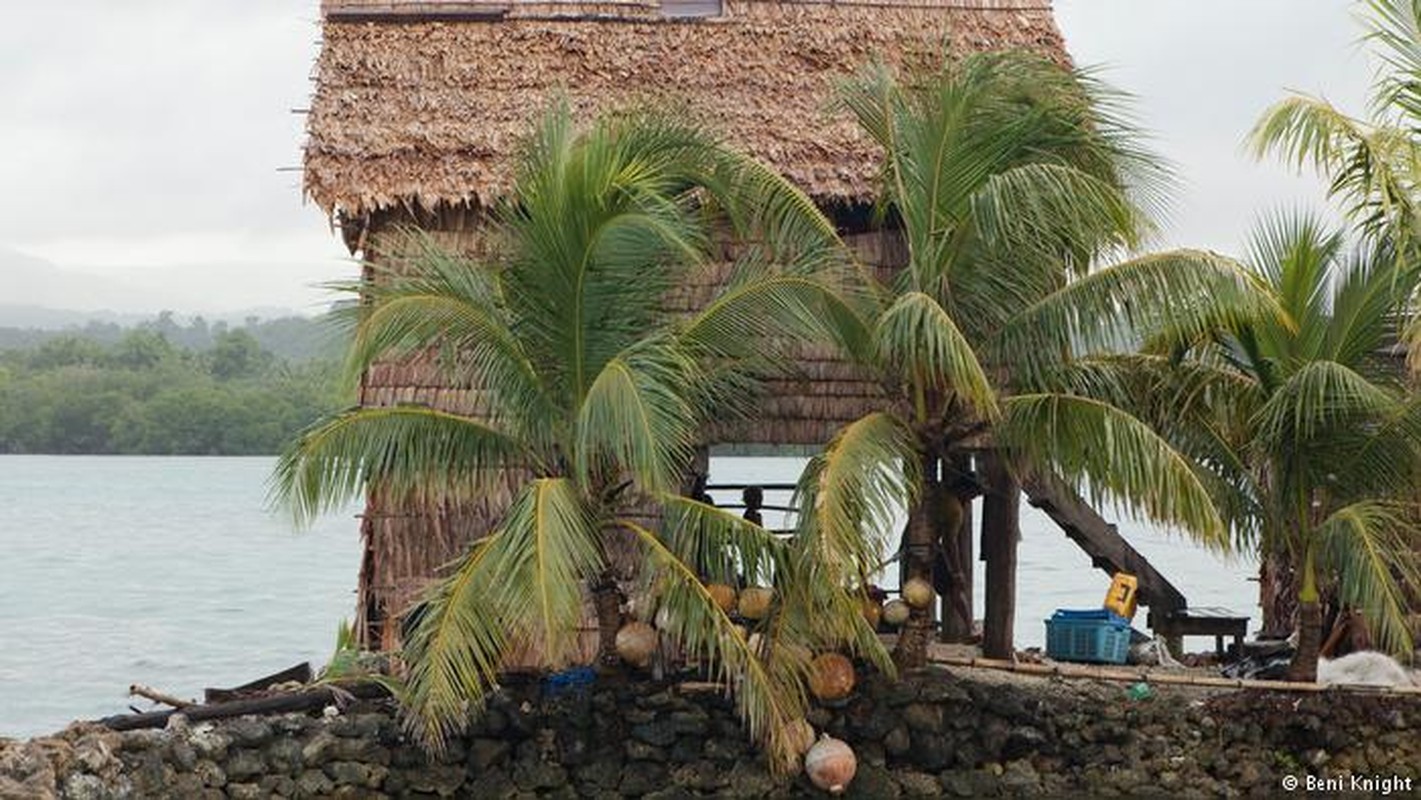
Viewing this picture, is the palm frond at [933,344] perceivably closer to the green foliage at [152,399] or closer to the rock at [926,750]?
the rock at [926,750]

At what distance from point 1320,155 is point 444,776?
5854mm

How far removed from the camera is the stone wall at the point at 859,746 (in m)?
12.1

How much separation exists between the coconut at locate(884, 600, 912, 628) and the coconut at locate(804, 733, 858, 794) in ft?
3.18

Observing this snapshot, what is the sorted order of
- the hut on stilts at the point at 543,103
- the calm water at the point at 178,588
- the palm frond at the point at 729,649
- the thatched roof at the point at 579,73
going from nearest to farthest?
the palm frond at the point at 729,649 → the hut on stilts at the point at 543,103 → the thatched roof at the point at 579,73 → the calm water at the point at 178,588

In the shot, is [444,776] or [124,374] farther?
[124,374]

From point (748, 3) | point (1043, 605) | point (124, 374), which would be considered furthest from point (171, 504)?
point (748, 3)

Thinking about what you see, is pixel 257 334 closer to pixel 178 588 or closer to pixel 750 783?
pixel 178 588

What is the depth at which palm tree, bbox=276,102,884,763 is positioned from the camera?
457 inches

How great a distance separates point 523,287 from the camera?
12.3 meters

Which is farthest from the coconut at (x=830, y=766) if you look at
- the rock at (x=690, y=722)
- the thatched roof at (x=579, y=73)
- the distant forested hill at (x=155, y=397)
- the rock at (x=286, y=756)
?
the distant forested hill at (x=155, y=397)

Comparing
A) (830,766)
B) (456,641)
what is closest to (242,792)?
(456,641)

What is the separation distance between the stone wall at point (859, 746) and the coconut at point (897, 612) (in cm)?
38

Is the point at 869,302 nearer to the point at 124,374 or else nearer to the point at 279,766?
the point at 279,766

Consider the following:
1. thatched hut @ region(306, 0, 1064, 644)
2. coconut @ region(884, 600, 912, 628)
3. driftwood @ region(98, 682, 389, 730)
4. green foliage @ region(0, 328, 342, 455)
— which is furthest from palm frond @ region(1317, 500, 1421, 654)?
green foliage @ region(0, 328, 342, 455)
